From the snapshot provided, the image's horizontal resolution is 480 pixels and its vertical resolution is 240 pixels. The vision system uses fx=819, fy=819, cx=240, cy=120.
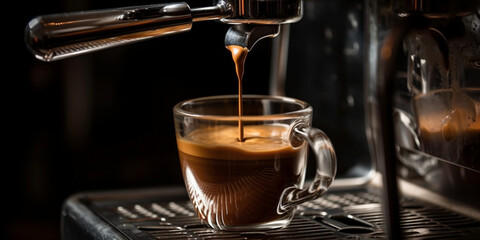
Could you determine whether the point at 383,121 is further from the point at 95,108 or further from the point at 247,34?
the point at 95,108

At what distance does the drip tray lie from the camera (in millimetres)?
613

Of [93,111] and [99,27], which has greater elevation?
[99,27]

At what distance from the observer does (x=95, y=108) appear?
1.52 meters

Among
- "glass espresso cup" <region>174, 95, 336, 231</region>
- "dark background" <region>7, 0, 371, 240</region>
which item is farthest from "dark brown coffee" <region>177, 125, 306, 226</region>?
"dark background" <region>7, 0, 371, 240</region>

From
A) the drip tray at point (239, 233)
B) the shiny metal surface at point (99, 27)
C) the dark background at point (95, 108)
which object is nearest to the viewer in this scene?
the shiny metal surface at point (99, 27)

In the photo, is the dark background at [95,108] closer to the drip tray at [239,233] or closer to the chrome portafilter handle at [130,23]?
the drip tray at [239,233]

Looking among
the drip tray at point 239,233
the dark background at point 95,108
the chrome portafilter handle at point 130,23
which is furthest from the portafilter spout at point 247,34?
the dark background at point 95,108

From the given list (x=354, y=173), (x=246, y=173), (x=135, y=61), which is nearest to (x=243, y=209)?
(x=246, y=173)

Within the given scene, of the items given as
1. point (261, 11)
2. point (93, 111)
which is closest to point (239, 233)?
point (261, 11)

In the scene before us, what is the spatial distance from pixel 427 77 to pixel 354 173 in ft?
0.76

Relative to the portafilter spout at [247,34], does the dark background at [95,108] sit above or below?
below

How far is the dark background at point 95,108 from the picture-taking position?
56.6 inches

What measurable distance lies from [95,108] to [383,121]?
109 cm

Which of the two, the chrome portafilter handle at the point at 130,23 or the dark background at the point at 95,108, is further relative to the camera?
the dark background at the point at 95,108
